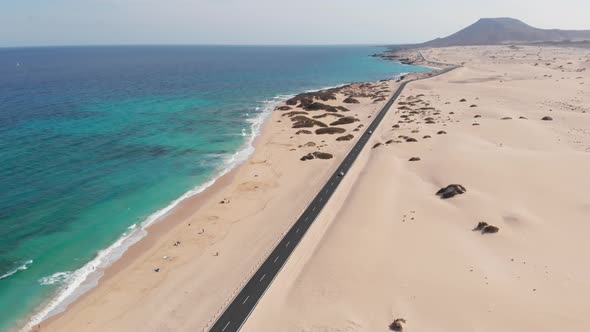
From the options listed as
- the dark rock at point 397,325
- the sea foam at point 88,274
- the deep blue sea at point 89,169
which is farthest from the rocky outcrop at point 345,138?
the dark rock at point 397,325

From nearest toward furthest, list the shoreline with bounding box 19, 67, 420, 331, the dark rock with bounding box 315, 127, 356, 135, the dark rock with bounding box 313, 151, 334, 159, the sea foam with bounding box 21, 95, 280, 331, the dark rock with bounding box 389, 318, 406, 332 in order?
the dark rock with bounding box 389, 318, 406, 332, the sea foam with bounding box 21, 95, 280, 331, the shoreline with bounding box 19, 67, 420, 331, the dark rock with bounding box 313, 151, 334, 159, the dark rock with bounding box 315, 127, 356, 135

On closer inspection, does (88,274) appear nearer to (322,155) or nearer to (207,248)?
(207,248)

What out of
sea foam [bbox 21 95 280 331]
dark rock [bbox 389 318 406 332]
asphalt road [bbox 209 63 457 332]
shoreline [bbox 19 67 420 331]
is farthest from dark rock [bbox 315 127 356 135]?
dark rock [bbox 389 318 406 332]

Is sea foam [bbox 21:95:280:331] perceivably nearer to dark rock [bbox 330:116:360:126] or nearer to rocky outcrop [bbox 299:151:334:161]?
rocky outcrop [bbox 299:151:334:161]

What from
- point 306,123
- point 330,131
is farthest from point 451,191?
point 306,123

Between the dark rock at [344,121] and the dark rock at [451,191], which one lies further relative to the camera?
the dark rock at [344,121]

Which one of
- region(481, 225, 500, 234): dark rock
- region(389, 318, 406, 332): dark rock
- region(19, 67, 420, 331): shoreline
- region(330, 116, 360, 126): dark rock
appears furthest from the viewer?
region(330, 116, 360, 126): dark rock

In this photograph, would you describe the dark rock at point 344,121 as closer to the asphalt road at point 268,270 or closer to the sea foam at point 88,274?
the asphalt road at point 268,270
